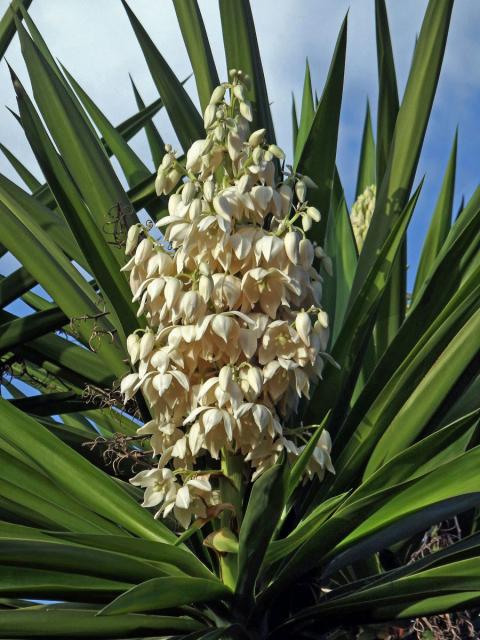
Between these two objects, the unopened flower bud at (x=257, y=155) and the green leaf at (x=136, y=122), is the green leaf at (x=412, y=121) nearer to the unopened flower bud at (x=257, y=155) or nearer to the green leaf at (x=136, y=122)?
the unopened flower bud at (x=257, y=155)

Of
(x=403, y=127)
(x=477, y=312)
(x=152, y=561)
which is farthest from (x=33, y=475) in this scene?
(x=403, y=127)

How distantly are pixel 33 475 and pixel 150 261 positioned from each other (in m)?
0.52

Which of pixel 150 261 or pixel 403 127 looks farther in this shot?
pixel 403 127

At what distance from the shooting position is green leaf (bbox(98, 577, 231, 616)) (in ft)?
5.25

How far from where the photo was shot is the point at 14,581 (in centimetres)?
172

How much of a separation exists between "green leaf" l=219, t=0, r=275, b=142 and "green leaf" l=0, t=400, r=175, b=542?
95 centimetres

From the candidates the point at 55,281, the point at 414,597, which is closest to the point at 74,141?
the point at 55,281

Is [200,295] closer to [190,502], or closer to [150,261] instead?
[150,261]

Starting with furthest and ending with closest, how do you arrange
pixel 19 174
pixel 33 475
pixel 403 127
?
1. pixel 19 174
2. pixel 403 127
3. pixel 33 475

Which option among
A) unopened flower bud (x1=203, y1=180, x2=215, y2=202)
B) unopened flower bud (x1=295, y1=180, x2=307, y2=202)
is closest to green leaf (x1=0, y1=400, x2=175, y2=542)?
unopened flower bud (x1=203, y1=180, x2=215, y2=202)

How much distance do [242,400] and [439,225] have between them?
1.65m

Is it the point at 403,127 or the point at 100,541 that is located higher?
the point at 403,127

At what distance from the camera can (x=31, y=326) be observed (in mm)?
→ 2662

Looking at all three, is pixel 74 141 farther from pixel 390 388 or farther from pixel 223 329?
pixel 390 388
